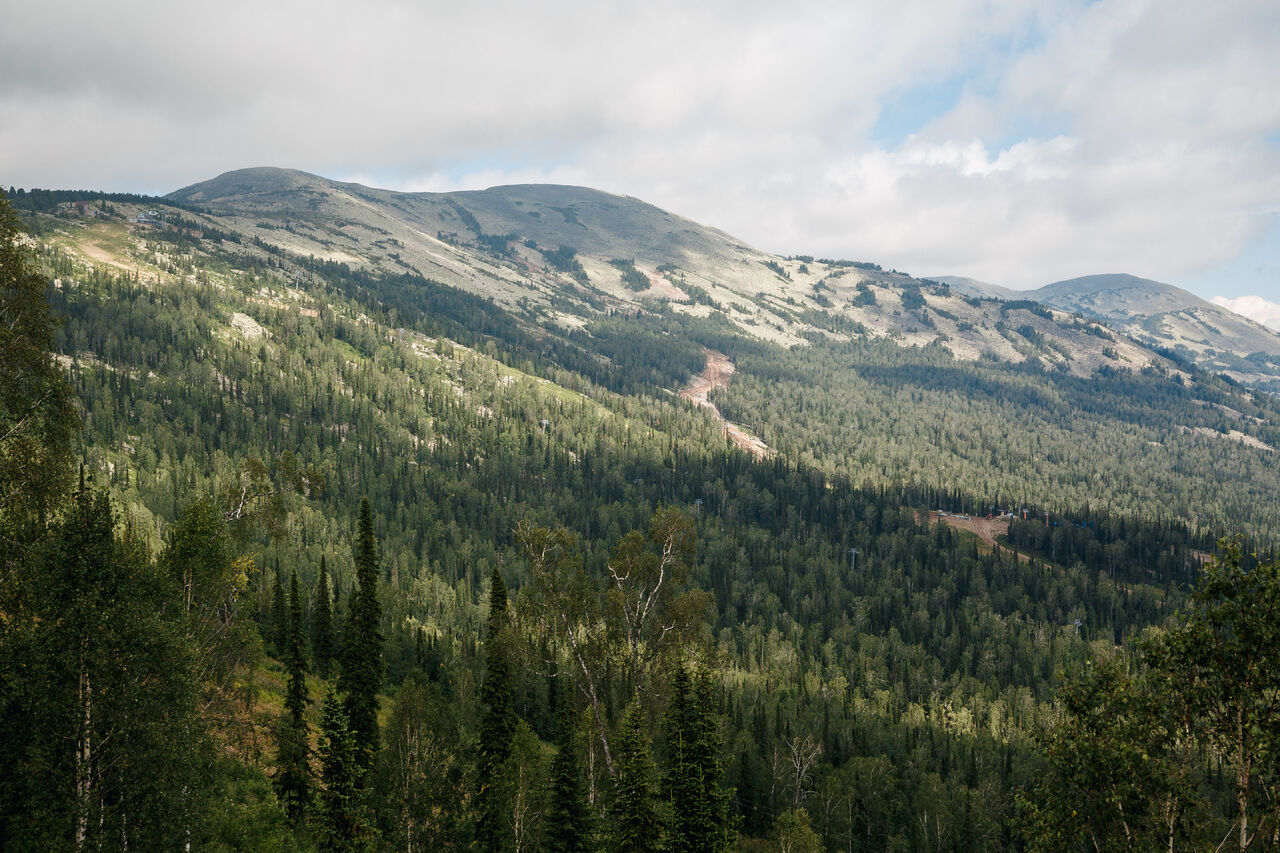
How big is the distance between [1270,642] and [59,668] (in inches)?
1486

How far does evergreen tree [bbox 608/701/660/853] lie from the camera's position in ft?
121

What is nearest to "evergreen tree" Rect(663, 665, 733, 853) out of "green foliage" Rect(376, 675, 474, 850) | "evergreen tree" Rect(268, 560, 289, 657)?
"green foliage" Rect(376, 675, 474, 850)

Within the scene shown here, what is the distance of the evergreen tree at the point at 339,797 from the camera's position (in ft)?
133

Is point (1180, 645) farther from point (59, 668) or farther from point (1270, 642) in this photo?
point (59, 668)

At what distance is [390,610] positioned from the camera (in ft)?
511

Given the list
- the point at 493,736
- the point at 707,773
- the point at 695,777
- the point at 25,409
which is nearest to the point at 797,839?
the point at 493,736

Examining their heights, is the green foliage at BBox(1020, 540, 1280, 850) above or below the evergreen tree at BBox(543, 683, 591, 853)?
above

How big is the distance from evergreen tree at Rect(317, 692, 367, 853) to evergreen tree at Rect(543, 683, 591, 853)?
10800 mm

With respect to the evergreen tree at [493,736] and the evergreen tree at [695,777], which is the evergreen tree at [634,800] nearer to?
the evergreen tree at [695,777]

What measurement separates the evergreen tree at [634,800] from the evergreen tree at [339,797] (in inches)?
597

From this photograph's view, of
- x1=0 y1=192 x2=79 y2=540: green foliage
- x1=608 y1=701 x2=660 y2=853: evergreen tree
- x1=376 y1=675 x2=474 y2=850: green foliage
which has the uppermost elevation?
x1=0 y1=192 x2=79 y2=540: green foliage

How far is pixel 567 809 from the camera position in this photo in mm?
42250

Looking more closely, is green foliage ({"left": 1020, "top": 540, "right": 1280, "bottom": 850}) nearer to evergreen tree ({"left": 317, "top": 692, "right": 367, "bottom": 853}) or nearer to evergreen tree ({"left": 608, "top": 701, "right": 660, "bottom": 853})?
evergreen tree ({"left": 608, "top": 701, "right": 660, "bottom": 853})

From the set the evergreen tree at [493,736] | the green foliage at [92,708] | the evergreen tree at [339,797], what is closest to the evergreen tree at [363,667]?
the evergreen tree at [493,736]
